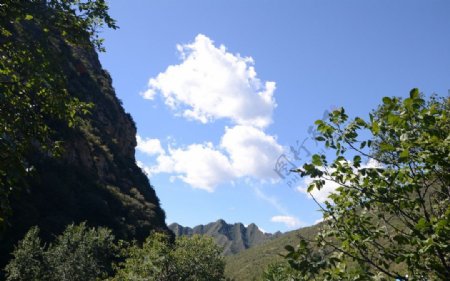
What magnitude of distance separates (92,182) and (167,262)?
5089cm

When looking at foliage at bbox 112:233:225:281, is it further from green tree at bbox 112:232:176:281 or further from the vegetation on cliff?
the vegetation on cliff

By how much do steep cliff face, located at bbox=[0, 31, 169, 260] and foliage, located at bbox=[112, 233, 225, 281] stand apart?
17589mm

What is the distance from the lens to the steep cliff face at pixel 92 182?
5456cm

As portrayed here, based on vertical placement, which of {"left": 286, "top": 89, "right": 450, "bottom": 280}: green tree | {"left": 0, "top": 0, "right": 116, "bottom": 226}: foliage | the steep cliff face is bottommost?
{"left": 286, "top": 89, "right": 450, "bottom": 280}: green tree

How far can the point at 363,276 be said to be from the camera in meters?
3.79

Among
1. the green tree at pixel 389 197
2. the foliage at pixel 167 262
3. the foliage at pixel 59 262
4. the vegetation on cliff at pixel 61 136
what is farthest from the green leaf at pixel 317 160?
the foliage at pixel 59 262

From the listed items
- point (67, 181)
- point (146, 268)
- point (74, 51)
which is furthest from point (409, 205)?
point (74, 51)

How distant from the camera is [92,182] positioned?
235ft

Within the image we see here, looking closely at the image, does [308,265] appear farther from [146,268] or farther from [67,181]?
[67,181]

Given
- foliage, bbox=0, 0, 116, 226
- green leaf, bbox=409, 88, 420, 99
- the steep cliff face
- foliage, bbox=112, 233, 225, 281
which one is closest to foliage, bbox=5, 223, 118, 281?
foliage, bbox=112, 233, 225, 281

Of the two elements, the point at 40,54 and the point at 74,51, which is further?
the point at 74,51

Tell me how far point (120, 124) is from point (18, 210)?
163 feet

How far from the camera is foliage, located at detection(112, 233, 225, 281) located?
81.3 feet

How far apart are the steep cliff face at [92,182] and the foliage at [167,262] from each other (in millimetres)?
17589
